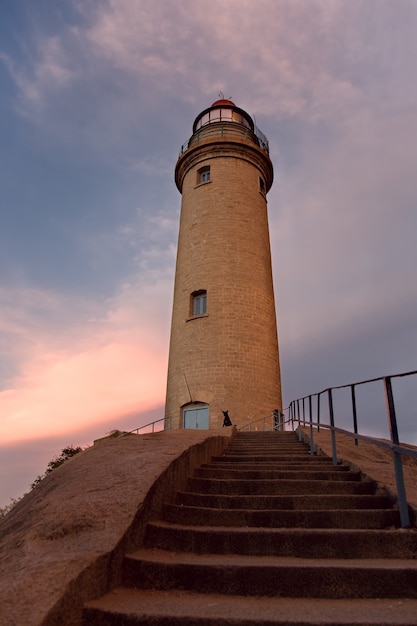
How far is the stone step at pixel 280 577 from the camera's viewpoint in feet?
8.94

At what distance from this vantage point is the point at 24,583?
2.38 m

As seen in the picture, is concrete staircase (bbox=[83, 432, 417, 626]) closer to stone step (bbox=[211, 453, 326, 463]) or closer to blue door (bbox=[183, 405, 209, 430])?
stone step (bbox=[211, 453, 326, 463])

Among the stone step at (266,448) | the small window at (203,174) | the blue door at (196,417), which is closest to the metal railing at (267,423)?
the blue door at (196,417)

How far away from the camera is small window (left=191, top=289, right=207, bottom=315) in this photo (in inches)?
633

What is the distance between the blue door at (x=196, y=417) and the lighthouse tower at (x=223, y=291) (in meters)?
0.03

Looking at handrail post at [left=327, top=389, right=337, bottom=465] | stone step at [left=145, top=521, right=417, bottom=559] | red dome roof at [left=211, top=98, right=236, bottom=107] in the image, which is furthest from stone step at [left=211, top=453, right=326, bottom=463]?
red dome roof at [left=211, top=98, right=236, bottom=107]

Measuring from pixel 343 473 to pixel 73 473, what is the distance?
10.5 feet

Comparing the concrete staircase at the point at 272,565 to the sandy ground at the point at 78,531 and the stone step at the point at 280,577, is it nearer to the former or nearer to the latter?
the stone step at the point at 280,577

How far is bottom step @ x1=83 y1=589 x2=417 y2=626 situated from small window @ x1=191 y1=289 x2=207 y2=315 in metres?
13.4

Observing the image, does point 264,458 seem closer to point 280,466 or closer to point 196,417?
point 280,466

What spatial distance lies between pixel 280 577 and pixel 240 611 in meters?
0.47

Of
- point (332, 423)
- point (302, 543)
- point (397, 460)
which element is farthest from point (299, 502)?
point (332, 423)

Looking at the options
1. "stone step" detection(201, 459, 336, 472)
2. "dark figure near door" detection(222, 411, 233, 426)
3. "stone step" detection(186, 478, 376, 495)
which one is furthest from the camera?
"dark figure near door" detection(222, 411, 233, 426)

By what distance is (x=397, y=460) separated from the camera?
12.0ft
